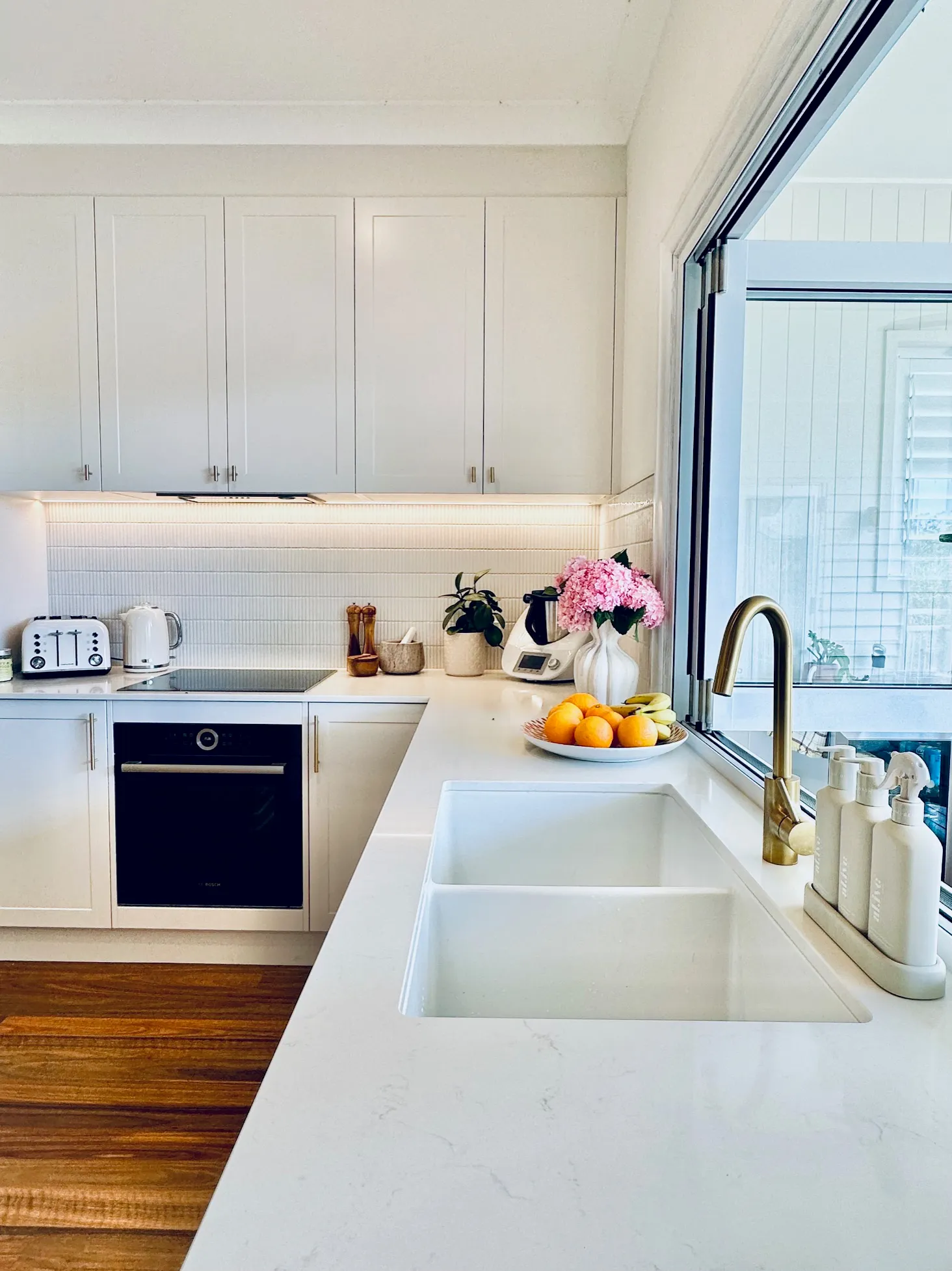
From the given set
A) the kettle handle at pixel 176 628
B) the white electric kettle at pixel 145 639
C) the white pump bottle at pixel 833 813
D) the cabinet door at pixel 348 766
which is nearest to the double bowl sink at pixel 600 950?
the white pump bottle at pixel 833 813

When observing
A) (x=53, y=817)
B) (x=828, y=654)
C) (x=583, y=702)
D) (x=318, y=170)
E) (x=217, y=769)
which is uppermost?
(x=318, y=170)

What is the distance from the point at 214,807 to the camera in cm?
247

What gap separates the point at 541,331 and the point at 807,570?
1320mm

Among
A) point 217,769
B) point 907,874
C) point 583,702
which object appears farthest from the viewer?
point 217,769

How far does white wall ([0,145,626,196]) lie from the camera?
102 inches

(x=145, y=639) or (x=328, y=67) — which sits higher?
(x=328, y=67)

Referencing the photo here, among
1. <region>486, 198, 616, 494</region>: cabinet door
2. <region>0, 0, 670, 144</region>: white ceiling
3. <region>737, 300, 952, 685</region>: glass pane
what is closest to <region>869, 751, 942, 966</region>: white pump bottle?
<region>737, 300, 952, 685</region>: glass pane

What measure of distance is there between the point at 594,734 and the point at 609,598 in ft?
1.40

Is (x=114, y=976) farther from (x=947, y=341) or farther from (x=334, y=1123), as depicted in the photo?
(x=947, y=341)

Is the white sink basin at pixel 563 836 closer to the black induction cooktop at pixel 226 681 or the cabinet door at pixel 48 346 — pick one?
the black induction cooktop at pixel 226 681

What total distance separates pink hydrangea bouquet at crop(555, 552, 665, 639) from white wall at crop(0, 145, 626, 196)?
1.45 meters

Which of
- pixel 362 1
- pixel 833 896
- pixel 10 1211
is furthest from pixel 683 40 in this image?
pixel 10 1211

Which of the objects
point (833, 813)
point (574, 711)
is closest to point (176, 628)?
point (574, 711)

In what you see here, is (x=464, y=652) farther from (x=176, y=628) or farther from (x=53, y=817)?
(x=53, y=817)
